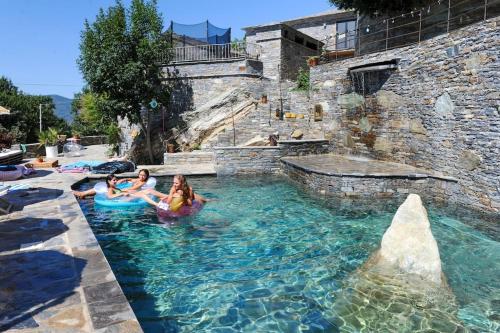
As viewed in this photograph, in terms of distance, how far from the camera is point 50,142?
20047mm

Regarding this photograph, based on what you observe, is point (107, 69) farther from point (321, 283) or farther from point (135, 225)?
point (321, 283)

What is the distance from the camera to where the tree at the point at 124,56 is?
19.1m

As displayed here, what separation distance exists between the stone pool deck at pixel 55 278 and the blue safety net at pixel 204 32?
2018 centimetres

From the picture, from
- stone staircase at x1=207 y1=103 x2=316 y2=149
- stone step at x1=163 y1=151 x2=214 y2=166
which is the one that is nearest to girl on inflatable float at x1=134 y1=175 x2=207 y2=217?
stone step at x1=163 y1=151 x2=214 y2=166

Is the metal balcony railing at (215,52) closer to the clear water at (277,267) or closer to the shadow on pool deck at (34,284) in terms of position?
the clear water at (277,267)

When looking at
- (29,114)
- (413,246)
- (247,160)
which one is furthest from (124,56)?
(29,114)

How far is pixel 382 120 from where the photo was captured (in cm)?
1471

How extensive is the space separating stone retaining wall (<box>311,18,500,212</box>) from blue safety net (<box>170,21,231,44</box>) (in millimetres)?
11492

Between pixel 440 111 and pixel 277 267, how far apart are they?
810 cm

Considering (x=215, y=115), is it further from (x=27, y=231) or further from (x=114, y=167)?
(x=27, y=231)

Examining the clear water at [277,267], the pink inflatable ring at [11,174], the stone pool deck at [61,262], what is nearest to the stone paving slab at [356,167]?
the stone pool deck at [61,262]

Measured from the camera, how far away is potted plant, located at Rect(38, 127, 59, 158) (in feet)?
63.6

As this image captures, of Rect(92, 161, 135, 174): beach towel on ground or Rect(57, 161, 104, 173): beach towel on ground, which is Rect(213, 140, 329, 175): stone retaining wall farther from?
Rect(57, 161, 104, 173): beach towel on ground

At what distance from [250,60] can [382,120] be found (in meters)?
11.6
